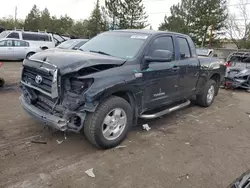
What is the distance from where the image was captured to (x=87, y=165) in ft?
10.9

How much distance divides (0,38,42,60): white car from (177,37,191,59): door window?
11.9 metres

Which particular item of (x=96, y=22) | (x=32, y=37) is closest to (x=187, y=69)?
(x=32, y=37)

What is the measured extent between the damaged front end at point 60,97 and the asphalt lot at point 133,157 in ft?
1.77

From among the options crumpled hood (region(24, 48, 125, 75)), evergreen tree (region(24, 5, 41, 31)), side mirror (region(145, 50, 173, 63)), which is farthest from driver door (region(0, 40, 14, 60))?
evergreen tree (region(24, 5, 41, 31))

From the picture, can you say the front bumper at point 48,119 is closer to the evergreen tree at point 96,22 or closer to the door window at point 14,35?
the door window at point 14,35

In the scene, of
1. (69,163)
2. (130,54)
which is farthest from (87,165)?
(130,54)

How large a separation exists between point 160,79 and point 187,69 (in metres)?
1.11

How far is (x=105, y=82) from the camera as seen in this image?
3.40m

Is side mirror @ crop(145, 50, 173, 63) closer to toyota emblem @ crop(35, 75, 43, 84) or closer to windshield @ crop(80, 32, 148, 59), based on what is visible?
windshield @ crop(80, 32, 148, 59)

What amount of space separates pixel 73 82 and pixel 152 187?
1.77 meters

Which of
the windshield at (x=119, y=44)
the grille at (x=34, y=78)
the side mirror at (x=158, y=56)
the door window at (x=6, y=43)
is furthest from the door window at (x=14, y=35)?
the side mirror at (x=158, y=56)

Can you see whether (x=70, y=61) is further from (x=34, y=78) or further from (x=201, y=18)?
(x=201, y=18)

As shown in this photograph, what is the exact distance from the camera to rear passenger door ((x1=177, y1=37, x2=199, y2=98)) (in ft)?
16.7

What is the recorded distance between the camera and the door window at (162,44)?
14.2ft
